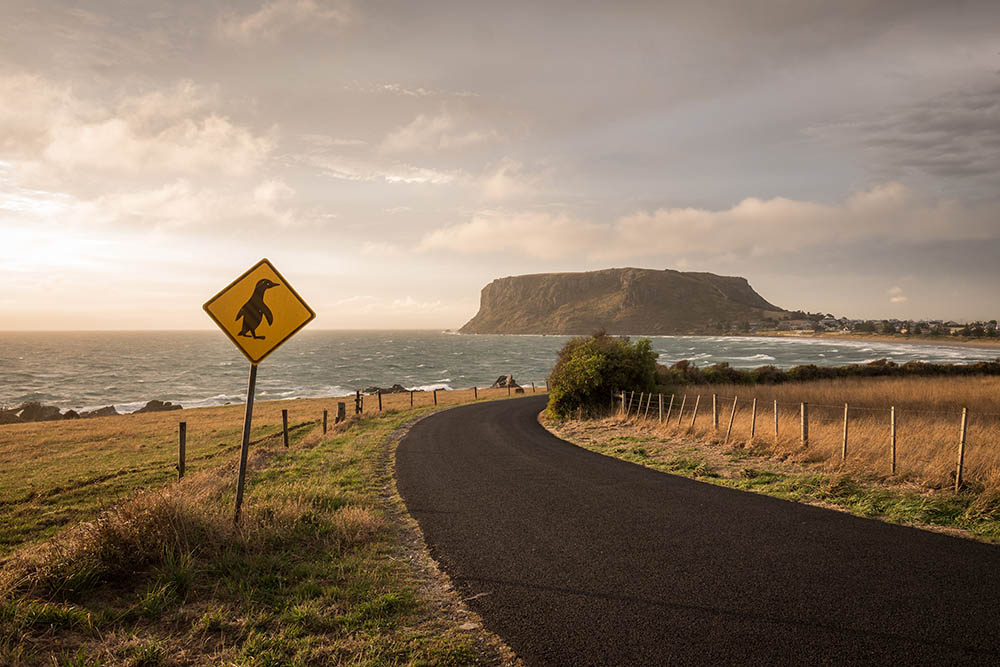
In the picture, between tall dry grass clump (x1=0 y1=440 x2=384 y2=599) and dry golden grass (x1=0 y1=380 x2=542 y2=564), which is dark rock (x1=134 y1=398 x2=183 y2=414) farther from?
tall dry grass clump (x1=0 y1=440 x2=384 y2=599)

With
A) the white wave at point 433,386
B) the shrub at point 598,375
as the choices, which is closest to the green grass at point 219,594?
the shrub at point 598,375

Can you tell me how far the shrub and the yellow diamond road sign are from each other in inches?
879

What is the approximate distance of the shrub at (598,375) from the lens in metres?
28.2

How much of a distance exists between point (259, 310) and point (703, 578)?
22.9 ft

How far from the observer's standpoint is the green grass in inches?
169

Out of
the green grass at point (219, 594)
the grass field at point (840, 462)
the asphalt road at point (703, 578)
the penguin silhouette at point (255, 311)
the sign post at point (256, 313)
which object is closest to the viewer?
the green grass at point (219, 594)

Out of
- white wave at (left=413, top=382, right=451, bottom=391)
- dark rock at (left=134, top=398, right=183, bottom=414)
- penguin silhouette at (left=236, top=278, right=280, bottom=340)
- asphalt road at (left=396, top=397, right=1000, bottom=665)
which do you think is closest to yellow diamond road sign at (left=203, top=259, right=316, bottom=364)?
penguin silhouette at (left=236, top=278, right=280, bottom=340)

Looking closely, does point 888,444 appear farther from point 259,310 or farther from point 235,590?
point 259,310

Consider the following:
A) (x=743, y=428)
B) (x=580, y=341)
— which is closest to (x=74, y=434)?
(x=580, y=341)

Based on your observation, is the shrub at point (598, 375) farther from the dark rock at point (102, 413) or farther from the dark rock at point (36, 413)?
the dark rock at point (36, 413)

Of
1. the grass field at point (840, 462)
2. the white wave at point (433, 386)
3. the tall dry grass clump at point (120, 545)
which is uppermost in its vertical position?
the tall dry grass clump at point (120, 545)

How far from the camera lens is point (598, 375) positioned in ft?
91.3

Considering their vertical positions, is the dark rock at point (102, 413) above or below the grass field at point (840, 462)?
below

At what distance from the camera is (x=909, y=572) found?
621cm
